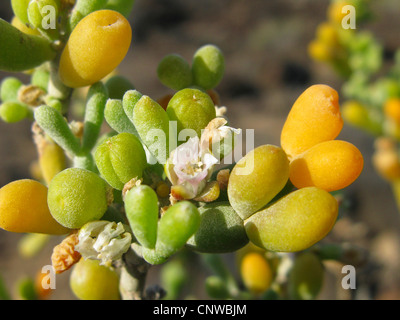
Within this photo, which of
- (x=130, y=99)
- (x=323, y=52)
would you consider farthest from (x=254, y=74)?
(x=130, y=99)

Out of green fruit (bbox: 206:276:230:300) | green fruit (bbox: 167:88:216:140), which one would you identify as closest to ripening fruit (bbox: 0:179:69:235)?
green fruit (bbox: 167:88:216:140)

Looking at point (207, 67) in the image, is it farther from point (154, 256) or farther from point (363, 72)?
point (363, 72)

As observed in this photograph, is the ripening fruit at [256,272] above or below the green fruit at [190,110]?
below

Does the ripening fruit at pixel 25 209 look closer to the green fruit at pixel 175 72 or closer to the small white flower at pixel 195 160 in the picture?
the small white flower at pixel 195 160

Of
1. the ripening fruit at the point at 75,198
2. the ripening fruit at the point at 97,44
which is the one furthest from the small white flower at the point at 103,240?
the ripening fruit at the point at 97,44

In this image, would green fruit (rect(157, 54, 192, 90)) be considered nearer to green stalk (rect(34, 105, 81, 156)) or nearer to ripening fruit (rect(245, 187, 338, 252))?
green stalk (rect(34, 105, 81, 156))

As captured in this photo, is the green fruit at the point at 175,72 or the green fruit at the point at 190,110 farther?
the green fruit at the point at 175,72

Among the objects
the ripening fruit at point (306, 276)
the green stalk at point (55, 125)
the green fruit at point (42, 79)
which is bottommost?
the ripening fruit at point (306, 276)
